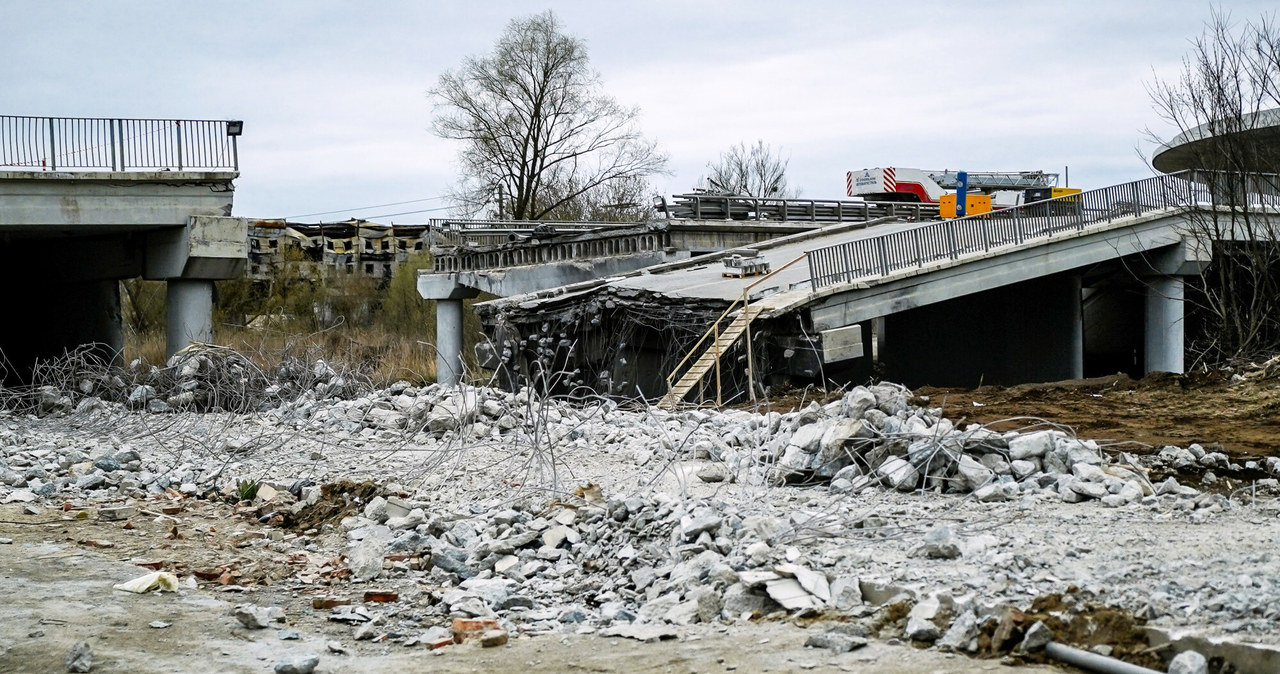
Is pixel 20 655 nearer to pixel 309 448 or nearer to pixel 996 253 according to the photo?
pixel 309 448

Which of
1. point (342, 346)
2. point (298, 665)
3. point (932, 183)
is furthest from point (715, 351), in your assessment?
point (932, 183)

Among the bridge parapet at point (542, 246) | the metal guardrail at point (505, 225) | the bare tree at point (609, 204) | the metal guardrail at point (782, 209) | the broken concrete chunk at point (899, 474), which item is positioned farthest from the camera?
the bare tree at point (609, 204)

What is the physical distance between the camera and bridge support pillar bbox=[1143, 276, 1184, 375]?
29469mm

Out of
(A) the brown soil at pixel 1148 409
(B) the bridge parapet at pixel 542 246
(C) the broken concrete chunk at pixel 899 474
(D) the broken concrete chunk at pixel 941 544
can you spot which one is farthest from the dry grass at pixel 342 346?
(D) the broken concrete chunk at pixel 941 544

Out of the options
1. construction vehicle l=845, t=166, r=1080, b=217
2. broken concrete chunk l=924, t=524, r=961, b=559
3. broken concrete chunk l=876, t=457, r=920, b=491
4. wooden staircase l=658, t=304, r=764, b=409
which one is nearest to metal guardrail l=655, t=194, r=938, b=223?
construction vehicle l=845, t=166, r=1080, b=217

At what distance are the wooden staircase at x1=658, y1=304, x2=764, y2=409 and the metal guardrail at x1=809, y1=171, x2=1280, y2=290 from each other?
1804 millimetres

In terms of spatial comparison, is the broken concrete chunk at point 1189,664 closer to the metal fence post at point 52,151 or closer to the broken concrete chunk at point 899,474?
the broken concrete chunk at point 899,474

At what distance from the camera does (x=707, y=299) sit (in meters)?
21.1

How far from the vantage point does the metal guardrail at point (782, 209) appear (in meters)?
32.4

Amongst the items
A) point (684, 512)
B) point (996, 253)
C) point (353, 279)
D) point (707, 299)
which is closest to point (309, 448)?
point (684, 512)

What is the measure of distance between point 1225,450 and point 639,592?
5594mm

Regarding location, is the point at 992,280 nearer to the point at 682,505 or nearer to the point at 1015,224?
the point at 1015,224

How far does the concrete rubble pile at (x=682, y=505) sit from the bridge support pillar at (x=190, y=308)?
9145 mm

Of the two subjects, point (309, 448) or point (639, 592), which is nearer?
point (639, 592)
